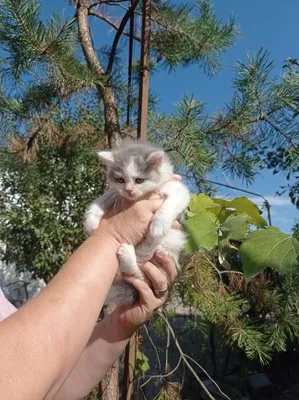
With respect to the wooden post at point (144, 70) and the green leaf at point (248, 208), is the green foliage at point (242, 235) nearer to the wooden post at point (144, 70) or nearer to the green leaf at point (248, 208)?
the green leaf at point (248, 208)

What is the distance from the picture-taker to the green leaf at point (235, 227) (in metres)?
0.87

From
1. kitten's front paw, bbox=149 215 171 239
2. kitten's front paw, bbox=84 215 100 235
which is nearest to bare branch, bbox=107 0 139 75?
kitten's front paw, bbox=84 215 100 235

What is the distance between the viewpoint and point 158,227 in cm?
105

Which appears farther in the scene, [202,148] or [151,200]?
[202,148]

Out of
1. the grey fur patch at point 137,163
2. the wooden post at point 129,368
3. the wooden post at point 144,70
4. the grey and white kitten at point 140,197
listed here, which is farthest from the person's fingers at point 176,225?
the wooden post at point 129,368

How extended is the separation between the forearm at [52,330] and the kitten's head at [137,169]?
0.40m

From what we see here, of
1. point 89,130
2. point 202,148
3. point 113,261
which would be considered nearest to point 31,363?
point 113,261

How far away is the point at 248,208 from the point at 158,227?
0.21 m

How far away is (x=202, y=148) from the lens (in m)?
1.83

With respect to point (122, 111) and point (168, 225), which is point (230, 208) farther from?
point (122, 111)

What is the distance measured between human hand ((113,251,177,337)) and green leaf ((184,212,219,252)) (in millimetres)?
199

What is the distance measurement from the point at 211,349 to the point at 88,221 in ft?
9.32

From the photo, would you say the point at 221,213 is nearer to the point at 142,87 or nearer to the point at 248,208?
the point at 248,208

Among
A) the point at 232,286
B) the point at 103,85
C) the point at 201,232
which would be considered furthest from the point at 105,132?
the point at 201,232
